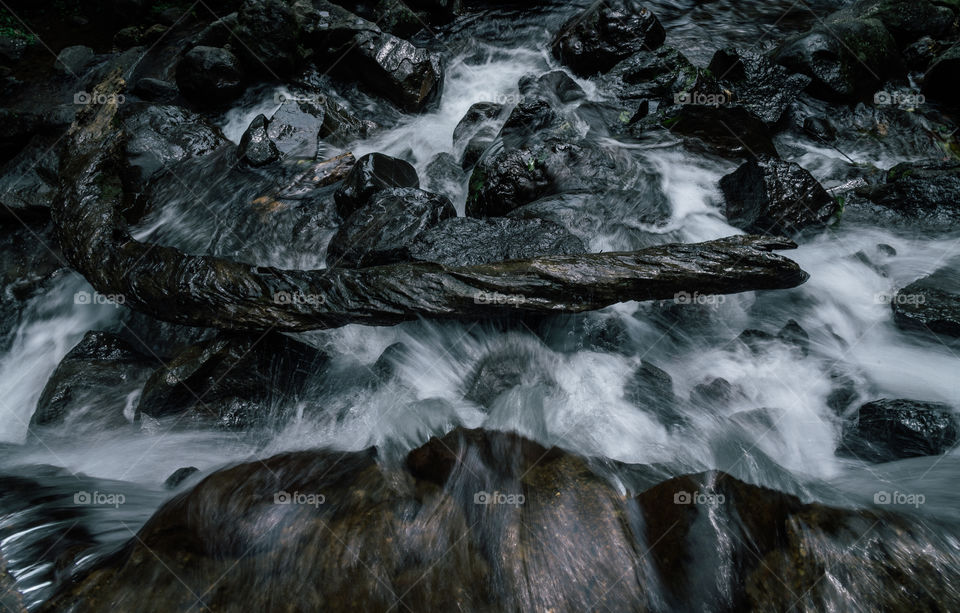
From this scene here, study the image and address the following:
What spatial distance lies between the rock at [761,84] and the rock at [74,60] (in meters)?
10.5

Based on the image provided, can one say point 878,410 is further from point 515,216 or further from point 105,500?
point 105,500

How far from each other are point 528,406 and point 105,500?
2.85 meters

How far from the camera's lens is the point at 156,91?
7488 mm

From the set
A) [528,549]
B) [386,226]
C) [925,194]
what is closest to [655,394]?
[528,549]

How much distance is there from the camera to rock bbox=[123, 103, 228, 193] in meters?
6.00

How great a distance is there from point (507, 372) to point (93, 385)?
344 centimetres

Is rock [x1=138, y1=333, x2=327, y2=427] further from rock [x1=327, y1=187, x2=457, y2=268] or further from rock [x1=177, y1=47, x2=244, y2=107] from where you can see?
rock [x1=177, y1=47, x2=244, y2=107]

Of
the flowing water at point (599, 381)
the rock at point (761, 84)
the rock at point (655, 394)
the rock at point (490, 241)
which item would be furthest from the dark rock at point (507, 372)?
the rock at point (761, 84)

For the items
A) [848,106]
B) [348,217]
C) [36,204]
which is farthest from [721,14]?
[36,204]

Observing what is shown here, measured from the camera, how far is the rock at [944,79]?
6230 mm

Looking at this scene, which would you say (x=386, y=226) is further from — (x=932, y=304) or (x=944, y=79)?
(x=944, y=79)

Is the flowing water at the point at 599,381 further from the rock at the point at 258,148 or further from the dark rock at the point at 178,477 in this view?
the rock at the point at 258,148

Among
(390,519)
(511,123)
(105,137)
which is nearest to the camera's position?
(390,519)

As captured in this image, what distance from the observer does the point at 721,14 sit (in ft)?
27.7
